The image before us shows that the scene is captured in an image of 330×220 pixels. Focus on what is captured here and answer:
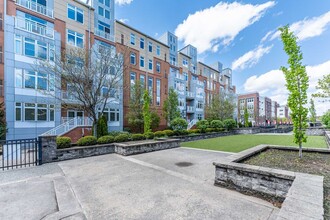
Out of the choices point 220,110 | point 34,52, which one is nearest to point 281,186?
point 34,52

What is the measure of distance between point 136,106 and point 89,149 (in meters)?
10.6

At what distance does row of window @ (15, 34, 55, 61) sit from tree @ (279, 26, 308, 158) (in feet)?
56.8

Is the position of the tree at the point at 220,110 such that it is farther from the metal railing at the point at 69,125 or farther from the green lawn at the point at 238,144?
the metal railing at the point at 69,125

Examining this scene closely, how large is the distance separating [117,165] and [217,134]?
15.4m

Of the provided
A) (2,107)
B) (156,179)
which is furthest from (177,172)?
(2,107)

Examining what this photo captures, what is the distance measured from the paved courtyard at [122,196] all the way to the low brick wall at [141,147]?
2.77 m

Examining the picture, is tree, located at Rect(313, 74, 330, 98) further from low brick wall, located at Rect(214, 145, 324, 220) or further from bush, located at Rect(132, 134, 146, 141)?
bush, located at Rect(132, 134, 146, 141)

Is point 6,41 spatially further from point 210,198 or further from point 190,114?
point 190,114

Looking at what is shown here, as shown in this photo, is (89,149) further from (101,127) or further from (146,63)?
(146,63)

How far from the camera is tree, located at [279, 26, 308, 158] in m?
5.75

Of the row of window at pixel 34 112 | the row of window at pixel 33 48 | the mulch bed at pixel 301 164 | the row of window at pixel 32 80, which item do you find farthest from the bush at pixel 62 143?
the row of window at pixel 33 48

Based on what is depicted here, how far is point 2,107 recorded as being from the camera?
13.5 metres

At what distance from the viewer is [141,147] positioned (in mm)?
10062

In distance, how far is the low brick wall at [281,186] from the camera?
230 cm
